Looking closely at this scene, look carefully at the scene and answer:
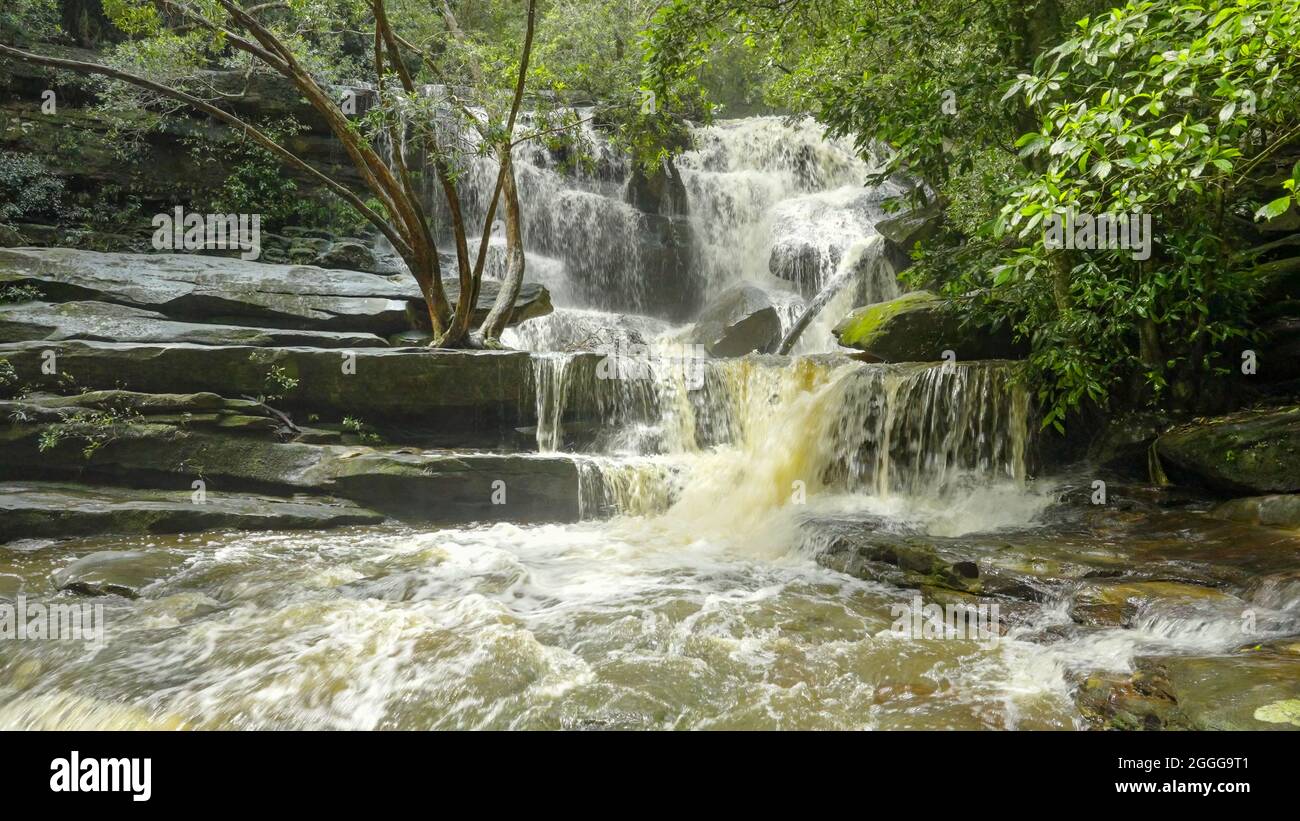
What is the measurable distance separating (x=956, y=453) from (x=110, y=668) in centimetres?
796

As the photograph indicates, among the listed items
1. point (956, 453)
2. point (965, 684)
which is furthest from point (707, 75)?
point (965, 684)

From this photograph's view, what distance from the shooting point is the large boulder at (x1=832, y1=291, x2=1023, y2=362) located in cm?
910

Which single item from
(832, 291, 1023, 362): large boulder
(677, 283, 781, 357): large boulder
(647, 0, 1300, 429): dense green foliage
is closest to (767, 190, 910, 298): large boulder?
(677, 283, 781, 357): large boulder

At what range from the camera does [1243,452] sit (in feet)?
20.9

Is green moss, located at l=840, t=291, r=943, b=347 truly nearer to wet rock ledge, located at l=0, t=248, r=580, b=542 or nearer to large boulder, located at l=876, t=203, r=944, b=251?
large boulder, located at l=876, t=203, r=944, b=251

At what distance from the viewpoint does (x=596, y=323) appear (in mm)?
14234

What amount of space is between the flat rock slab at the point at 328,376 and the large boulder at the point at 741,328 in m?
5.70

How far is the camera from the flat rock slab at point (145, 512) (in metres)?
6.91

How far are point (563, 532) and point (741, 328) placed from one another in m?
7.54

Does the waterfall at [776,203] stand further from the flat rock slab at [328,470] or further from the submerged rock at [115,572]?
the submerged rock at [115,572]

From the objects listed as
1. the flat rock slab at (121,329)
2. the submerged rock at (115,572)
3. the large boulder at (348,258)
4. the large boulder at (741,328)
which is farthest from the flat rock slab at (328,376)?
the large boulder at (741,328)

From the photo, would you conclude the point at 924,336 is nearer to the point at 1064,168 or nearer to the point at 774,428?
the point at 774,428

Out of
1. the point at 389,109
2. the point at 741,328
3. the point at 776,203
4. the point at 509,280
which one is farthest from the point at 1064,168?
the point at 776,203

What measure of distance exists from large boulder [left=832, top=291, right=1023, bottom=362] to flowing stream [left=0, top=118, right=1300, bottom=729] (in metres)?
0.78
